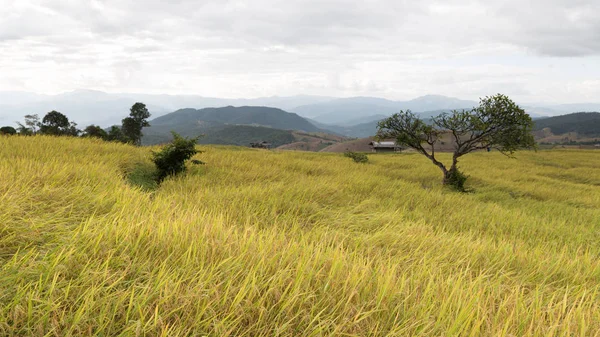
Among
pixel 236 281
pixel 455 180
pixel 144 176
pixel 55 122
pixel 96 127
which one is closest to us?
pixel 236 281

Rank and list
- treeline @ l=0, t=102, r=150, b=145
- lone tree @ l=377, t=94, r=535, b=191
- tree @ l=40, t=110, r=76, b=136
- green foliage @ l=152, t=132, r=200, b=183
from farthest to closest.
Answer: tree @ l=40, t=110, r=76, b=136 → treeline @ l=0, t=102, r=150, b=145 → lone tree @ l=377, t=94, r=535, b=191 → green foliage @ l=152, t=132, r=200, b=183

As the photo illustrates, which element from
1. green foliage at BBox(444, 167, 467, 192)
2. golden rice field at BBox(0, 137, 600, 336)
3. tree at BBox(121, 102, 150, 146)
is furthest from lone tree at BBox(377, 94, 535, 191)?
tree at BBox(121, 102, 150, 146)

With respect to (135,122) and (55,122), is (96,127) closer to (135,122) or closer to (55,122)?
(55,122)

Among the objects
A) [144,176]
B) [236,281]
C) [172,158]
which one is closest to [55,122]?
[144,176]

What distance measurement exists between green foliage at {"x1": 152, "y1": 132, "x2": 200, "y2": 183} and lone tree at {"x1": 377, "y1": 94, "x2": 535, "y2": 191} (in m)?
13.3

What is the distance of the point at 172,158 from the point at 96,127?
66.9 meters

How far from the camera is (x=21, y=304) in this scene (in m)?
2.15

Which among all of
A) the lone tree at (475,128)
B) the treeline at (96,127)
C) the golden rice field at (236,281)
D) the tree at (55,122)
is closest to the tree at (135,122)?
the treeline at (96,127)

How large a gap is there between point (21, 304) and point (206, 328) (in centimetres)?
139

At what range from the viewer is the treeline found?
66.3 m

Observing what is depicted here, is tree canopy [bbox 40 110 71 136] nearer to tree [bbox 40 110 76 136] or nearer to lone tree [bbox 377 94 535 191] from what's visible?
tree [bbox 40 110 76 136]

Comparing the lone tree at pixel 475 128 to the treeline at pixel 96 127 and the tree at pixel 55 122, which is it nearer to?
the treeline at pixel 96 127

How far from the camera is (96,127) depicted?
6544cm

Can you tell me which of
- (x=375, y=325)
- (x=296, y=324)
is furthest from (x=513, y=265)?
(x=296, y=324)
